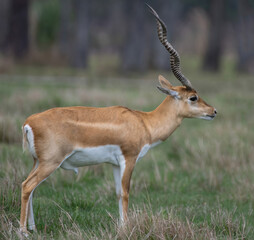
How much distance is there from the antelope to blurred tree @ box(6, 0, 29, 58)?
20076 millimetres

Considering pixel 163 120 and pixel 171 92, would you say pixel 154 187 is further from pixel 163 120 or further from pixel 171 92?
pixel 171 92

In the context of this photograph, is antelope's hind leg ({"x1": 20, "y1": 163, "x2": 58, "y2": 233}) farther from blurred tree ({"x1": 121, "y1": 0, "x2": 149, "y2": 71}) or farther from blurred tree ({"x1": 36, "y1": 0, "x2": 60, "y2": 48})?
blurred tree ({"x1": 36, "y1": 0, "x2": 60, "y2": 48})

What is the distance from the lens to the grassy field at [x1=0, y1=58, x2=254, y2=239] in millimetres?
4871

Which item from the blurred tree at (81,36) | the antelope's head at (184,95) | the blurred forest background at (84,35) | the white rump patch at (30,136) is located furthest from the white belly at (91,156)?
the blurred tree at (81,36)

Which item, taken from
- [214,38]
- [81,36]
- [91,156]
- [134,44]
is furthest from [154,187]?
[214,38]

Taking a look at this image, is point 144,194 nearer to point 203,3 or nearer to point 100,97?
point 100,97

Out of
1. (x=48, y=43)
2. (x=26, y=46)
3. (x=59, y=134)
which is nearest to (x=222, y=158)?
(x=59, y=134)

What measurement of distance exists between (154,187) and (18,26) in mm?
19613

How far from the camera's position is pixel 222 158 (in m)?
8.43

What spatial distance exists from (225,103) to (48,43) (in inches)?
707

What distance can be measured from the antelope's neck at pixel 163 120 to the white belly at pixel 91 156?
1.70ft

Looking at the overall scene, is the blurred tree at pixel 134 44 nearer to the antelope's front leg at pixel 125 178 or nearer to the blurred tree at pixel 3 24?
the blurred tree at pixel 3 24

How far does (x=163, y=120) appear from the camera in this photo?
5.50m

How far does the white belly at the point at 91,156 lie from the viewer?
16.4 ft
